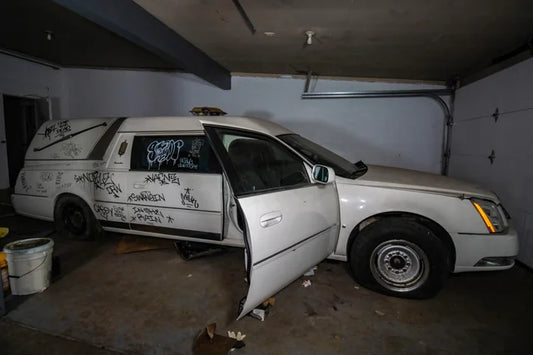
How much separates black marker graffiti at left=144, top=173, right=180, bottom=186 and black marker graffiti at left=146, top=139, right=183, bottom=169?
4.6 inches

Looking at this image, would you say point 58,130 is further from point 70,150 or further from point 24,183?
point 24,183

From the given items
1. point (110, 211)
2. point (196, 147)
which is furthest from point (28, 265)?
point (196, 147)

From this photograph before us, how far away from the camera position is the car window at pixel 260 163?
2.23 m

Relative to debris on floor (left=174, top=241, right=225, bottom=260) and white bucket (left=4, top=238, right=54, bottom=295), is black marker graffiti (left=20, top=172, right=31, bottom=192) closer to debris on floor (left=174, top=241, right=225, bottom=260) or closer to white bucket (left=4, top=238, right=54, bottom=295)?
white bucket (left=4, top=238, right=54, bottom=295)

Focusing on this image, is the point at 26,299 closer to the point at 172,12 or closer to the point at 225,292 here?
the point at 225,292

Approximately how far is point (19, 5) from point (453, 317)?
6200mm

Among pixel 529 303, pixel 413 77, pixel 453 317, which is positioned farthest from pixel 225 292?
pixel 413 77

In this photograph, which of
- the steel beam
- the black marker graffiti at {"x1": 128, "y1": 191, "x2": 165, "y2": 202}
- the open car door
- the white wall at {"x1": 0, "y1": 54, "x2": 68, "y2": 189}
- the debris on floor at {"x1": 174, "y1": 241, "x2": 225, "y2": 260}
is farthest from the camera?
the white wall at {"x1": 0, "y1": 54, "x2": 68, "y2": 189}

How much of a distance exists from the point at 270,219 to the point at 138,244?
2.68 metres

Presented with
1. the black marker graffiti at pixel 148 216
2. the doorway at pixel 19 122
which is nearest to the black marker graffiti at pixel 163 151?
the black marker graffiti at pixel 148 216

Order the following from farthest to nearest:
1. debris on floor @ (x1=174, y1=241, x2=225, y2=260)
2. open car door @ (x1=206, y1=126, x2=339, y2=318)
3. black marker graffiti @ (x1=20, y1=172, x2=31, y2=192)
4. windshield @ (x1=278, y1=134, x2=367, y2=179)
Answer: black marker graffiti @ (x1=20, y1=172, x2=31, y2=192) < debris on floor @ (x1=174, y1=241, x2=225, y2=260) < windshield @ (x1=278, y1=134, x2=367, y2=179) < open car door @ (x1=206, y1=126, x2=339, y2=318)

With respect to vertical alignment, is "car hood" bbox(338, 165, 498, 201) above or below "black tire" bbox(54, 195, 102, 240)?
above

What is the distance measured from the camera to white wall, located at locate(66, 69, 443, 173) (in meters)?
5.89

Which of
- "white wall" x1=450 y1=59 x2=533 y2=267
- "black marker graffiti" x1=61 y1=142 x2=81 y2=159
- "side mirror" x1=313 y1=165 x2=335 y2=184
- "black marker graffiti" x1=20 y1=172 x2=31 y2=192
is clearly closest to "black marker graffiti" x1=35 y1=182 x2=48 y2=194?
"black marker graffiti" x1=20 y1=172 x2=31 y2=192
